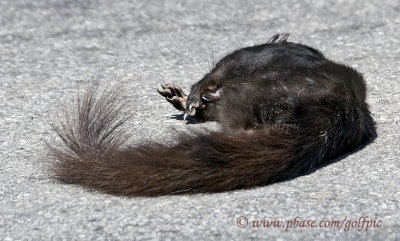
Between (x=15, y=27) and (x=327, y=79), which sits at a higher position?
(x=327, y=79)

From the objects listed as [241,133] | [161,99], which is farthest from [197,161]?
[161,99]

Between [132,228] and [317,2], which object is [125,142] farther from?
[317,2]

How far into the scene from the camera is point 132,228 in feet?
11.4

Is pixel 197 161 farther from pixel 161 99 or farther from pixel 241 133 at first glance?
pixel 161 99

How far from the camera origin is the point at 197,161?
12.4ft

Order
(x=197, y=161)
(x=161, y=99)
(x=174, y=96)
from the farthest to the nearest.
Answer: (x=161, y=99) → (x=174, y=96) → (x=197, y=161)

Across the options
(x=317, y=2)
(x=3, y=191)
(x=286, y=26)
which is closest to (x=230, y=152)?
(x=3, y=191)

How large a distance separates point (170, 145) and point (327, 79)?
1.11 metres

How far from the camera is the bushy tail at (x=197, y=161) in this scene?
3773mm

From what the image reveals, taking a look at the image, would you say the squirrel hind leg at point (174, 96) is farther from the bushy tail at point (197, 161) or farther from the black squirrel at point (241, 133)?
the bushy tail at point (197, 161)

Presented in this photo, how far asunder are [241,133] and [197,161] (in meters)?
0.47

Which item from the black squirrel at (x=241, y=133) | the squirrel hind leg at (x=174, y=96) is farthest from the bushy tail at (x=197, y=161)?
the squirrel hind leg at (x=174, y=96)

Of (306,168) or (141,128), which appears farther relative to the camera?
(141,128)

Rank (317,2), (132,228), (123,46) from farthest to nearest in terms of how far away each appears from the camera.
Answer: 1. (317,2)
2. (123,46)
3. (132,228)
